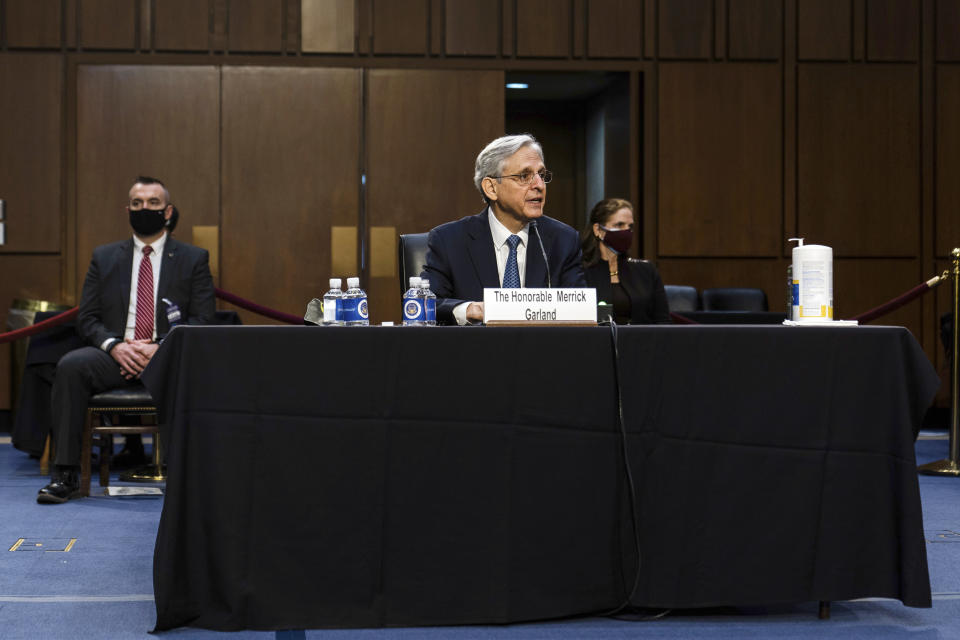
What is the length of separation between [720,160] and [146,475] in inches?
165

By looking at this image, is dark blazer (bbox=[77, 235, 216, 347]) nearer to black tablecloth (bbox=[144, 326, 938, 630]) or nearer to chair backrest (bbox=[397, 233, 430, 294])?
chair backrest (bbox=[397, 233, 430, 294])

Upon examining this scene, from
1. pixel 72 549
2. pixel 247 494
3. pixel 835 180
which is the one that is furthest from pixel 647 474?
pixel 835 180

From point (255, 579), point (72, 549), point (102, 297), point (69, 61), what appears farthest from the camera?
point (69, 61)

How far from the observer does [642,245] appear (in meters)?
6.70

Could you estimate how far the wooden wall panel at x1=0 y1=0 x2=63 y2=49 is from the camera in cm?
626

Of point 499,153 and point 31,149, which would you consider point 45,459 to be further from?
point 499,153

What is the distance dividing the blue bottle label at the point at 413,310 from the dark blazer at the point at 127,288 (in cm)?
209

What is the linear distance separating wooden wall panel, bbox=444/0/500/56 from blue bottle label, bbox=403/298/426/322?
422cm

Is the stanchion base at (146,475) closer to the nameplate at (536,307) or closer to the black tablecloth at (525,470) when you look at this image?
the black tablecloth at (525,470)

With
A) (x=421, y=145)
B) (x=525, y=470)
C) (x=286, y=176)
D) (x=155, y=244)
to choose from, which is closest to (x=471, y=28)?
(x=421, y=145)

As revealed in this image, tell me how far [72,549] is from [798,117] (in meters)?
5.35

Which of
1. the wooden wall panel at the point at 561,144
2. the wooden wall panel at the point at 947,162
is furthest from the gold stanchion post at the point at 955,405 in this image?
the wooden wall panel at the point at 561,144

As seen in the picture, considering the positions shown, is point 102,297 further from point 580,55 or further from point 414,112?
point 580,55

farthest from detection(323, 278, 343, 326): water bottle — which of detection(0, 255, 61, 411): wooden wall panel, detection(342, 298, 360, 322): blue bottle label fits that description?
detection(0, 255, 61, 411): wooden wall panel
